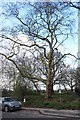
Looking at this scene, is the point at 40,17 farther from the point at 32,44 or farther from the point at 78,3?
the point at 78,3

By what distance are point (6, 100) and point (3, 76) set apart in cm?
1960

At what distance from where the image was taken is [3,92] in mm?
34125

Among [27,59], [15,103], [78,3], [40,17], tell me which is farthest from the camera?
[27,59]

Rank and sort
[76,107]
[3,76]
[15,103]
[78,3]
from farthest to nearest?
[3,76], [15,103], [76,107], [78,3]

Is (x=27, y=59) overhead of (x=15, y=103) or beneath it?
overhead

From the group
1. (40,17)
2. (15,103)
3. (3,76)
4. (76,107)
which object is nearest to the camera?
(76,107)

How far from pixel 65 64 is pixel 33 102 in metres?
17.6

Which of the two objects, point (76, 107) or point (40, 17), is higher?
point (40, 17)

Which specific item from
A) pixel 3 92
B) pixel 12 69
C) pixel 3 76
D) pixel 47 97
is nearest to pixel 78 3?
pixel 47 97

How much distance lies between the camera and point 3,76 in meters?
41.0

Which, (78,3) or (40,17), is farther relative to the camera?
(40,17)

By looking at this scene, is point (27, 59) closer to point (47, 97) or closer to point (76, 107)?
point (47, 97)

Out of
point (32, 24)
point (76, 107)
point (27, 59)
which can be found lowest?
point (76, 107)

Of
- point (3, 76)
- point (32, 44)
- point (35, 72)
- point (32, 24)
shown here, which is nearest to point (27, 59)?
point (35, 72)
